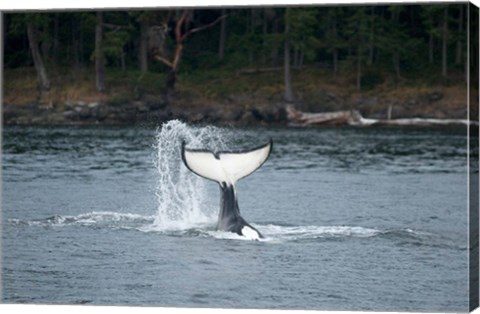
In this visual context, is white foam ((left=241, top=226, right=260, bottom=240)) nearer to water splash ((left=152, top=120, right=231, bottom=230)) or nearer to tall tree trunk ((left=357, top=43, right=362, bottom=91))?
water splash ((left=152, top=120, right=231, bottom=230))

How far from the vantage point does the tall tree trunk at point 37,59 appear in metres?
19.2

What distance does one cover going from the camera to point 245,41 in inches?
1195

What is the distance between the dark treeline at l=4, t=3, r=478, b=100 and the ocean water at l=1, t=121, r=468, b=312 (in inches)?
61.5

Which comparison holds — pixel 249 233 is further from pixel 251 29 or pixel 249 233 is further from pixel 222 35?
pixel 251 29

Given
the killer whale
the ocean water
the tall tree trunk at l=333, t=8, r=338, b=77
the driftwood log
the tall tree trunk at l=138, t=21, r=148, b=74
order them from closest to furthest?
the ocean water, the killer whale, the tall tree trunk at l=138, t=21, r=148, b=74, the tall tree trunk at l=333, t=8, r=338, b=77, the driftwood log

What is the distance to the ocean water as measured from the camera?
15875mm

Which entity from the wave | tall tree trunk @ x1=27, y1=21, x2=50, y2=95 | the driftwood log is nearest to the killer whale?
the wave

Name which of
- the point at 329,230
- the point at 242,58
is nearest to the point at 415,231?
the point at 329,230

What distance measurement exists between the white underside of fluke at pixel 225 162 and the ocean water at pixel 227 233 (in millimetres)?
1029

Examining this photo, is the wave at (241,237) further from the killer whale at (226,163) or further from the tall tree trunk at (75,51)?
the tall tree trunk at (75,51)

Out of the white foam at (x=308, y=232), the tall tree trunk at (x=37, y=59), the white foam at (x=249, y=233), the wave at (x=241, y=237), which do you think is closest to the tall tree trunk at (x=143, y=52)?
the tall tree trunk at (x=37, y=59)

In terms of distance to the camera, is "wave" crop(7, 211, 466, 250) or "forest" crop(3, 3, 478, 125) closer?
"wave" crop(7, 211, 466, 250)

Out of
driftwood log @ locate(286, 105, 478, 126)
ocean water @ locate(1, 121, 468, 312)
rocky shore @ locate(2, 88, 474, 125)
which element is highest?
rocky shore @ locate(2, 88, 474, 125)

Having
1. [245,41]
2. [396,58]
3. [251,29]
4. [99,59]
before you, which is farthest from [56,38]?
[396,58]
